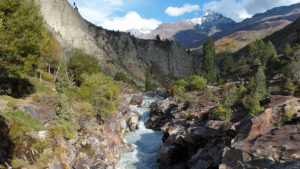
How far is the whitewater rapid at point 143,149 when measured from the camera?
25531 millimetres

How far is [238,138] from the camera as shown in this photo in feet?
51.1

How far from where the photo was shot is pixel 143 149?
30219 mm

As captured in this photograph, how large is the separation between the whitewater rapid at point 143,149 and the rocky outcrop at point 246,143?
2.44 meters

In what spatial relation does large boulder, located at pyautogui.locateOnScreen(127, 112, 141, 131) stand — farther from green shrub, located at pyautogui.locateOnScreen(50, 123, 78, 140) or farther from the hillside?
the hillside

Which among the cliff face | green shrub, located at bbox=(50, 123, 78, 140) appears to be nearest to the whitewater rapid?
green shrub, located at bbox=(50, 123, 78, 140)

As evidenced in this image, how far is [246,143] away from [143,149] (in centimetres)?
1883

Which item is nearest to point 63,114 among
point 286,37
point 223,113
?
point 223,113

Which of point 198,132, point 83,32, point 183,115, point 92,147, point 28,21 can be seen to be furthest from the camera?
point 83,32

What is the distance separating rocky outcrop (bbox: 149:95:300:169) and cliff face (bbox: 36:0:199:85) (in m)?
72.5

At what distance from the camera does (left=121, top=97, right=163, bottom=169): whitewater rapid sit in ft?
83.8

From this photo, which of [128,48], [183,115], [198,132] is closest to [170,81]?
[128,48]

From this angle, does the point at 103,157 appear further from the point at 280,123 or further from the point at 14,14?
the point at 280,123

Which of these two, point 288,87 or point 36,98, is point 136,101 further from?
point 288,87

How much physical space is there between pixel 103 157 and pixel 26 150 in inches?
338
